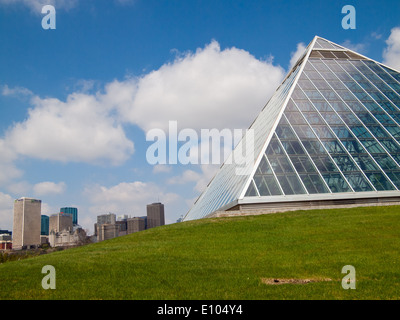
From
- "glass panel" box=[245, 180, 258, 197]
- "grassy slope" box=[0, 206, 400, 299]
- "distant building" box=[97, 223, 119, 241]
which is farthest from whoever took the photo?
"distant building" box=[97, 223, 119, 241]

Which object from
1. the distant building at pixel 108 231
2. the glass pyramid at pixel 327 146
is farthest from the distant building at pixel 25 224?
the glass pyramid at pixel 327 146

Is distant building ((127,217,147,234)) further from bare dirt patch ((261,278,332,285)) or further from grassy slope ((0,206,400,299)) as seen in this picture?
bare dirt patch ((261,278,332,285))

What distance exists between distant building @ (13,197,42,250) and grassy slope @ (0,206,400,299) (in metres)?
168

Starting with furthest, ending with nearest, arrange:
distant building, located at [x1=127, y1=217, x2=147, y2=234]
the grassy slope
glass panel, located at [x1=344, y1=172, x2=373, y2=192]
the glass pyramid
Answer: distant building, located at [x1=127, y1=217, x2=147, y2=234] → glass panel, located at [x1=344, y1=172, x2=373, y2=192] → the glass pyramid → the grassy slope

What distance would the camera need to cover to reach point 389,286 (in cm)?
989

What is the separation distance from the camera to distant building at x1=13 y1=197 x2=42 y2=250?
172 metres

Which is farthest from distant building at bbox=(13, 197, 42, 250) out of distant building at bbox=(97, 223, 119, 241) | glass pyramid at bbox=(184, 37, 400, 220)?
glass pyramid at bbox=(184, 37, 400, 220)

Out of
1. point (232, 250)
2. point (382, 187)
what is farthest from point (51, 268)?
point (382, 187)

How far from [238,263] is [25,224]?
195 metres

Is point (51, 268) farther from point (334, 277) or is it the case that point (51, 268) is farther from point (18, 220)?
point (18, 220)

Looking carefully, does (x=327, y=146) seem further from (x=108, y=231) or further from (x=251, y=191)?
(x=108, y=231)

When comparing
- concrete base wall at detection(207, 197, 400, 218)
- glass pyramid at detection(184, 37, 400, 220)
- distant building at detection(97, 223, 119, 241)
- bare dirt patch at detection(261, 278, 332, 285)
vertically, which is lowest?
bare dirt patch at detection(261, 278, 332, 285)

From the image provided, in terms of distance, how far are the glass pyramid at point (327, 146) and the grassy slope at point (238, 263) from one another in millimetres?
4192
